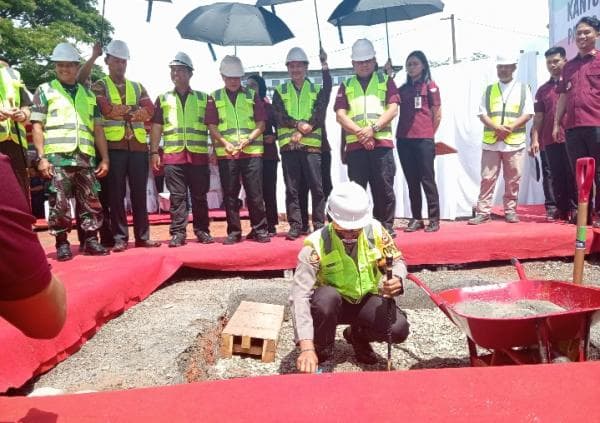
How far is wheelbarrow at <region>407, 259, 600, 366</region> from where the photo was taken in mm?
2102

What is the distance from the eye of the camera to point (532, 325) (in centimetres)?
213

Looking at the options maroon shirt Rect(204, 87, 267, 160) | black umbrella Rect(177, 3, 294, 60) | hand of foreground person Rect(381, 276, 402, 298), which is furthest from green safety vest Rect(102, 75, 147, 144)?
hand of foreground person Rect(381, 276, 402, 298)

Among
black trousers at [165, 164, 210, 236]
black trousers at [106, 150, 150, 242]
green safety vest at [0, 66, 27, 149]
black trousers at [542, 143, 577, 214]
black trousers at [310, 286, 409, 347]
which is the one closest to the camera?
black trousers at [310, 286, 409, 347]

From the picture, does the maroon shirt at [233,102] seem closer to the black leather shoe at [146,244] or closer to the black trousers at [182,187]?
the black trousers at [182,187]

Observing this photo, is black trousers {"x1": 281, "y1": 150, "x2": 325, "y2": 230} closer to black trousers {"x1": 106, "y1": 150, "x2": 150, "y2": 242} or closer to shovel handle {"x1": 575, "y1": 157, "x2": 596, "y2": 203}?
black trousers {"x1": 106, "y1": 150, "x2": 150, "y2": 242}

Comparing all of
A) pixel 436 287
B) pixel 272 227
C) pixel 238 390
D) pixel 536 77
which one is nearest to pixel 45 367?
pixel 238 390

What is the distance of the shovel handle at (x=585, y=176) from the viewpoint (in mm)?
2879

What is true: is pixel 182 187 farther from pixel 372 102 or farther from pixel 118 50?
pixel 372 102

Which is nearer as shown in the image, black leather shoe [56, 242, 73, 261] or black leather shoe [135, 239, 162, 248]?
black leather shoe [56, 242, 73, 261]

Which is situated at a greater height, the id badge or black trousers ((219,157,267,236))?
the id badge

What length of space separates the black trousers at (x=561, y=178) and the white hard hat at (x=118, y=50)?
454cm

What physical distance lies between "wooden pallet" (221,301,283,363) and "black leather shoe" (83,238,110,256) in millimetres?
1769

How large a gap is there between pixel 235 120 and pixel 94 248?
1727 millimetres

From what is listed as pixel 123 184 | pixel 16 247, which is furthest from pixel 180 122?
pixel 16 247
